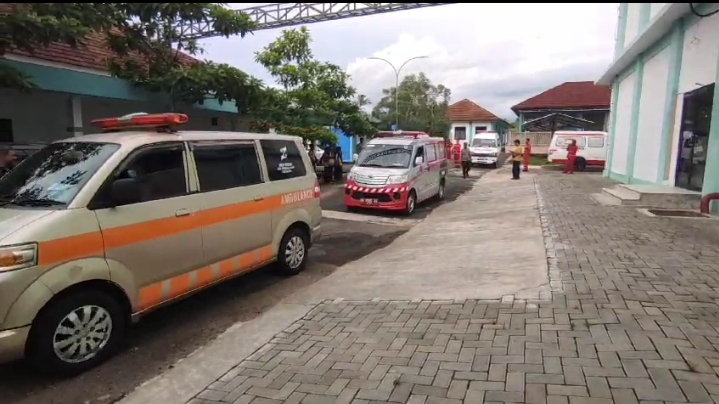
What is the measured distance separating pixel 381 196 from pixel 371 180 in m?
0.51

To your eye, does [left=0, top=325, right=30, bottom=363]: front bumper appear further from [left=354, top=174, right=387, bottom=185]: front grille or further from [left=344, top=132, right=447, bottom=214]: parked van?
[left=354, top=174, right=387, bottom=185]: front grille

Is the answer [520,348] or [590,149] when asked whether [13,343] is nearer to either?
[520,348]

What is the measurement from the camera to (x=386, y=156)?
40.1ft

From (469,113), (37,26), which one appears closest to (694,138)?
(37,26)

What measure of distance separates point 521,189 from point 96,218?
12921 millimetres

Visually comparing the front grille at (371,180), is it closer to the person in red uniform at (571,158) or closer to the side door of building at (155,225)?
the side door of building at (155,225)

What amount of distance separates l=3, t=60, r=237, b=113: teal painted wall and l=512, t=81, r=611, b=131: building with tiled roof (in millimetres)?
31615

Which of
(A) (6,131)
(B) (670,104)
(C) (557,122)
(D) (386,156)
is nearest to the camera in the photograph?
(A) (6,131)

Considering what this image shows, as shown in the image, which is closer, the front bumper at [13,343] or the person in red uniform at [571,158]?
the front bumper at [13,343]

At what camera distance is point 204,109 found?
42.9ft

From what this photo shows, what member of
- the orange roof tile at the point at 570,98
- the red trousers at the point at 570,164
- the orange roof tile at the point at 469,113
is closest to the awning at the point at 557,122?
the orange roof tile at the point at 570,98

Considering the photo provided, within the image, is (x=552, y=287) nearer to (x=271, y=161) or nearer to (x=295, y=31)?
(x=271, y=161)

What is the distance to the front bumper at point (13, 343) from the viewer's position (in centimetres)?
316

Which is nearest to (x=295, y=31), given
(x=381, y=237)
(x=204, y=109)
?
(x=204, y=109)
